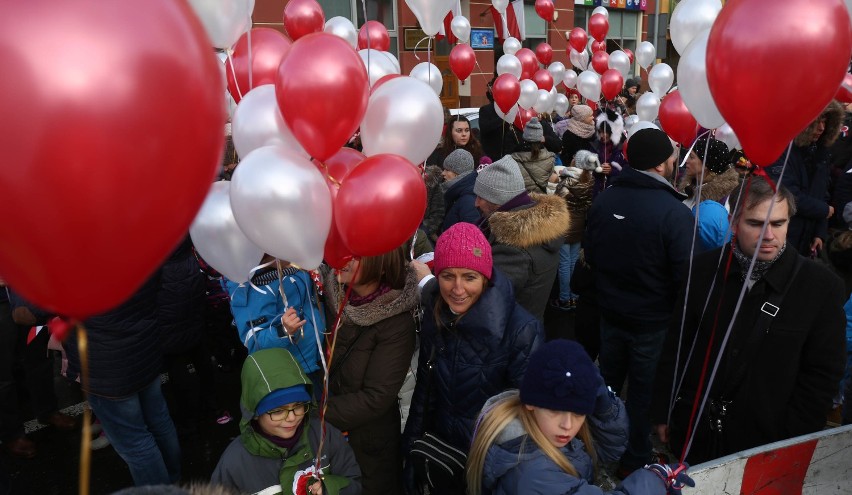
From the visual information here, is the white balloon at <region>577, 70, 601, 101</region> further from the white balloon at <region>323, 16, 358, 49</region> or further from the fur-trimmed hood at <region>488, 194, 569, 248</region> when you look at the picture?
the fur-trimmed hood at <region>488, 194, 569, 248</region>

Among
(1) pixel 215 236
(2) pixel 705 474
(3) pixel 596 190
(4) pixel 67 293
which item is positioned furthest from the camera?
(3) pixel 596 190

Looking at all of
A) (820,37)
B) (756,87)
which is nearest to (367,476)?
(756,87)

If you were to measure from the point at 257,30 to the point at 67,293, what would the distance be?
2441 millimetres

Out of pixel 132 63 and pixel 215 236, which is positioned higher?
pixel 132 63

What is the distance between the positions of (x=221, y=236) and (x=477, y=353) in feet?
3.52

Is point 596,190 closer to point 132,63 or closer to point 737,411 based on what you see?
point 737,411

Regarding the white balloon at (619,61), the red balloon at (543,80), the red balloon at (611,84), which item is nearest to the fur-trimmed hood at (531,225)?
the red balloon at (611,84)

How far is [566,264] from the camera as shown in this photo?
504 cm

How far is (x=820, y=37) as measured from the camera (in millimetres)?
1536

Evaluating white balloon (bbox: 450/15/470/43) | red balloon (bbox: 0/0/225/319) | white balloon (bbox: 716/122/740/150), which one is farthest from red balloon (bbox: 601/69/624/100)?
red balloon (bbox: 0/0/225/319)

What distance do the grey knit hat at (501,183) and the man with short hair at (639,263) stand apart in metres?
0.46

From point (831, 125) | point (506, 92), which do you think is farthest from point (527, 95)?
point (831, 125)

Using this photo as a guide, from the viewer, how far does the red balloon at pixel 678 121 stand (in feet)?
12.5

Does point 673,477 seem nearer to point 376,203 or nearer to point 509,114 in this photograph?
point 376,203
